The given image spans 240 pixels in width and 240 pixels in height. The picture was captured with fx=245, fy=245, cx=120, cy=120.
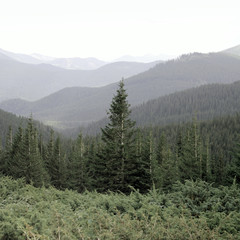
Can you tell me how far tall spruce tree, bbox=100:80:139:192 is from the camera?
22406 millimetres

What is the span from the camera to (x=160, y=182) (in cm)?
2534

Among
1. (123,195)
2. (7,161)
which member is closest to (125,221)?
(123,195)

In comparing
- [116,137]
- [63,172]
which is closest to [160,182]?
[116,137]

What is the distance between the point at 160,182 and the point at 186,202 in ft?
46.1

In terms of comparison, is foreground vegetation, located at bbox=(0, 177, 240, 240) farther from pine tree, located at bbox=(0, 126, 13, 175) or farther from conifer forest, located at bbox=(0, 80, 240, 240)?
pine tree, located at bbox=(0, 126, 13, 175)

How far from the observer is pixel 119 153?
22906 mm

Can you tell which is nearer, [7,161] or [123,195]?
[123,195]

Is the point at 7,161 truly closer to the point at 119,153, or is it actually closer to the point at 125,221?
the point at 119,153

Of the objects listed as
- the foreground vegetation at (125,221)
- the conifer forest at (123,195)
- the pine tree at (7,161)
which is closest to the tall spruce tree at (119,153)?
the conifer forest at (123,195)

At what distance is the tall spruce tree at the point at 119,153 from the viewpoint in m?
22.4

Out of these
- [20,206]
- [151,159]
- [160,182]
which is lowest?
[160,182]

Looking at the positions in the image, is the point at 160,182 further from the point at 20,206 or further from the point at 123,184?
the point at 20,206

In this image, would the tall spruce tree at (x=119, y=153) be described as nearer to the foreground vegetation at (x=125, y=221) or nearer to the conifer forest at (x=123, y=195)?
the conifer forest at (x=123, y=195)

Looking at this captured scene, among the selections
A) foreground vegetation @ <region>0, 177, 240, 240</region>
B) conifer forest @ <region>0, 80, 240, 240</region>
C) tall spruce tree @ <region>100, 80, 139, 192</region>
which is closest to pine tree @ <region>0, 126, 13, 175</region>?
conifer forest @ <region>0, 80, 240, 240</region>
